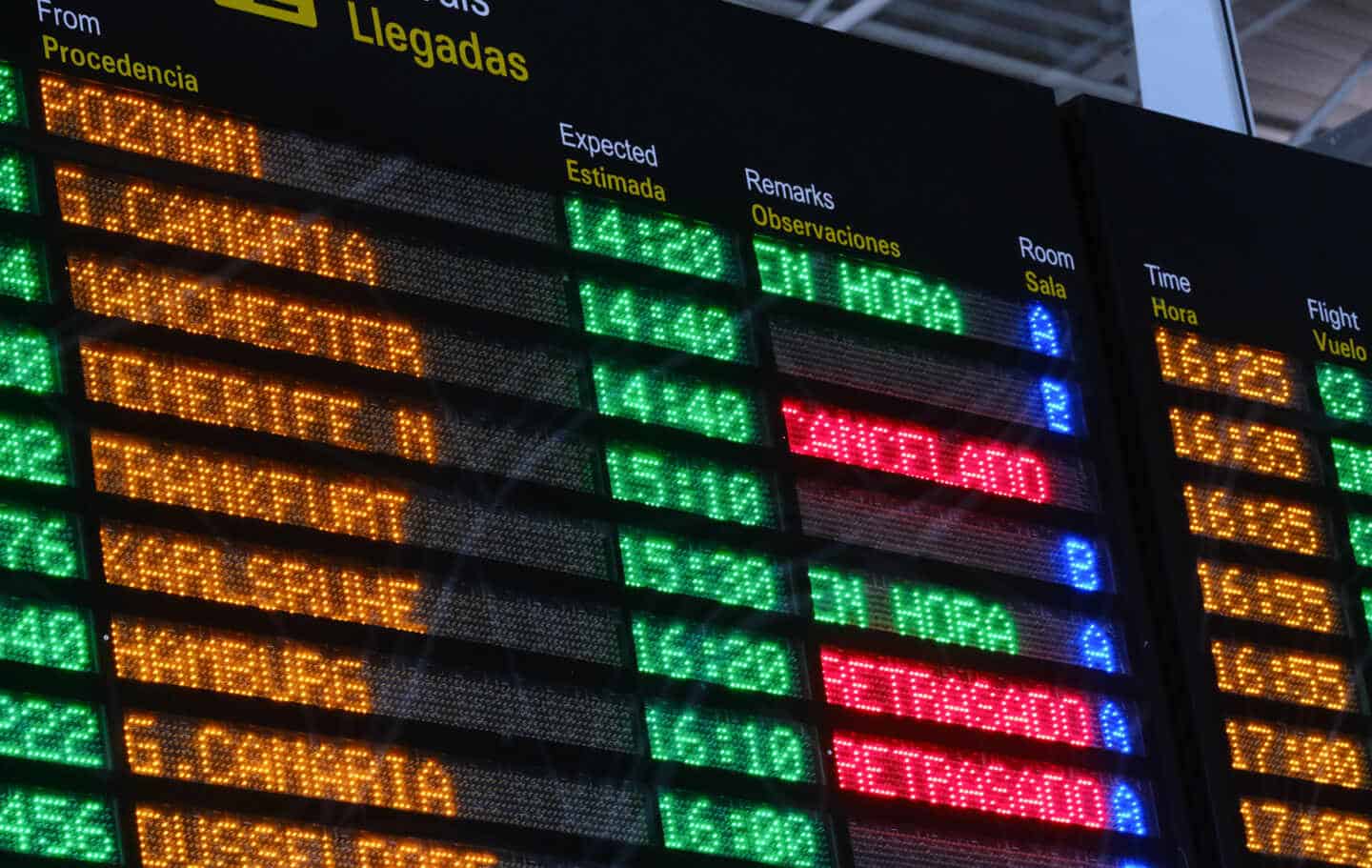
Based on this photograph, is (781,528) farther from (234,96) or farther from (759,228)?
(234,96)

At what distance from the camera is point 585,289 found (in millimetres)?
6512

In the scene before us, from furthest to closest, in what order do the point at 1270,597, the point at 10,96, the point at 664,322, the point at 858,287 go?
the point at 1270,597 → the point at 858,287 → the point at 664,322 → the point at 10,96

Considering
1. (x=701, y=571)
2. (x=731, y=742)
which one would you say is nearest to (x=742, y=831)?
(x=731, y=742)

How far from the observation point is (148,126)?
6.04 m

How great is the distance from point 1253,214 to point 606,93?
6.96 feet

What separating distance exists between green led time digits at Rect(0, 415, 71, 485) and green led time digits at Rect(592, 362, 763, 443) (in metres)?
1.34

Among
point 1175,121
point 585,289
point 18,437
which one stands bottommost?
point 18,437

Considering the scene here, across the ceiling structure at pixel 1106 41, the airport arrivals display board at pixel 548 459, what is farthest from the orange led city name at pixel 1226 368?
the ceiling structure at pixel 1106 41

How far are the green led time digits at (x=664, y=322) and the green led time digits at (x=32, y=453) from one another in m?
1.39

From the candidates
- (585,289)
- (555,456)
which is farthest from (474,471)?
(585,289)

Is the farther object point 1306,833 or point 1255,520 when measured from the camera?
point 1255,520

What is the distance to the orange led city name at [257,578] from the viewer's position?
18.4 ft

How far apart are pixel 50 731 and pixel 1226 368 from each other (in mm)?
3604

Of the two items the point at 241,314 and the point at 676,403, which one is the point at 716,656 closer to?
the point at 676,403
